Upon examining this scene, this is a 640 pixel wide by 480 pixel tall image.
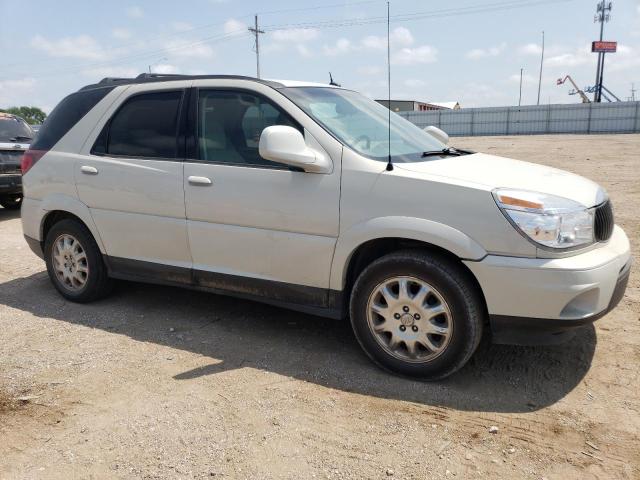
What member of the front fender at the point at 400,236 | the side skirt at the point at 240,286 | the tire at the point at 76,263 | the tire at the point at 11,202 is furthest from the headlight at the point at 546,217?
the tire at the point at 11,202

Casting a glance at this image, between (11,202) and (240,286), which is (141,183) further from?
(11,202)

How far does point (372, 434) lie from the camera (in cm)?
292

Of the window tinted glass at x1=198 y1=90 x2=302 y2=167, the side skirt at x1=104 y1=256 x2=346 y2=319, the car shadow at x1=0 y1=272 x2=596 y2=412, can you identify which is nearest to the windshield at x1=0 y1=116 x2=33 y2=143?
the car shadow at x1=0 y1=272 x2=596 y2=412

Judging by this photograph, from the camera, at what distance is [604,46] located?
6881 centimetres

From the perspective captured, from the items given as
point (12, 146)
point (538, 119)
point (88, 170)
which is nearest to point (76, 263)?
point (88, 170)

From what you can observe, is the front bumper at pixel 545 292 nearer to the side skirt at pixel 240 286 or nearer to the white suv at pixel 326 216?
Answer: the white suv at pixel 326 216

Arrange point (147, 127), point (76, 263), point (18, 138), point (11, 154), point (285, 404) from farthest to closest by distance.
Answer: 1. point (18, 138)
2. point (11, 154)
3. point (76, 263)
4. point (147, 127)
5. point (285, 404)

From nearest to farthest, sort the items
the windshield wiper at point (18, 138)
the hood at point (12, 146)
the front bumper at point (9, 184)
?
the front bumper at point (9, 184) → the hood at point (12, 146) → the windshield wiper at point (18, 138)

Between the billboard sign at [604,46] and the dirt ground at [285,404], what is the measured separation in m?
76.1

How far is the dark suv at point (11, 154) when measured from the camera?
9.55m

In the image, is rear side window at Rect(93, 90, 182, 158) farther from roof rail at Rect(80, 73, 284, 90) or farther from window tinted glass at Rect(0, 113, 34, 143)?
window tinted glass at Rect(0, 113, 34, 143)

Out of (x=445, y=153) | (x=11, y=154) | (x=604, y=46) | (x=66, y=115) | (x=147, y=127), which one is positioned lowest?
(x=11, y=154)

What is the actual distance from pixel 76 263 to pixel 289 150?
2595 millimetres

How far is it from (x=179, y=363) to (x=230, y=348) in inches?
15.3
